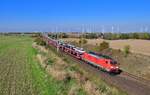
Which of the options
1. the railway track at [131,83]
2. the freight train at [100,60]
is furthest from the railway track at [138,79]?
the freight train at [100,60]

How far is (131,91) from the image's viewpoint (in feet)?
94.3

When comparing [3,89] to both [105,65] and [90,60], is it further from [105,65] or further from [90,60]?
[90,60]

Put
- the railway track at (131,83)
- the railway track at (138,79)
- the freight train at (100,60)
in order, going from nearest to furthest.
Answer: the railway track at (131,83), the railway track at (138,79), the freight train at (100,60)

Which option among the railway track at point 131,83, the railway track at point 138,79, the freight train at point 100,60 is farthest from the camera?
the freight train at point 100,60

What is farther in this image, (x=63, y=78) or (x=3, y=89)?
(x=63, y=78)

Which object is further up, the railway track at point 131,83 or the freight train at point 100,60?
the freight train at point 100,60

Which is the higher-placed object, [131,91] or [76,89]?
[76,89]

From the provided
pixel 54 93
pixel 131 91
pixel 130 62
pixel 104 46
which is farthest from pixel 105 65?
pixel 104 46

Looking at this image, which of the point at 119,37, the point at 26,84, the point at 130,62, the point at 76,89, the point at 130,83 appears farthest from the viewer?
the point at 119,37

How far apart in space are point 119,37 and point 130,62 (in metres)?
86.0

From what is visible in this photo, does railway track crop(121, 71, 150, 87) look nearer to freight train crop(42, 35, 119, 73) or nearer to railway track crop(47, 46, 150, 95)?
railway track crop(47, 46, 150, 95)

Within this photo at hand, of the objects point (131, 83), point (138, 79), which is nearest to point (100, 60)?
point (138, 79)

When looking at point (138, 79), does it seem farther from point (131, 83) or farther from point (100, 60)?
point (100, 60)

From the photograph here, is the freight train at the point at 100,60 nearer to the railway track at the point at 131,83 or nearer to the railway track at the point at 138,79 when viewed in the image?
the railway track at the point at 131,83
